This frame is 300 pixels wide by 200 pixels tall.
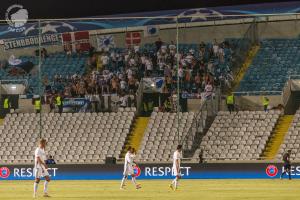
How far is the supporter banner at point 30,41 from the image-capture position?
7056cm

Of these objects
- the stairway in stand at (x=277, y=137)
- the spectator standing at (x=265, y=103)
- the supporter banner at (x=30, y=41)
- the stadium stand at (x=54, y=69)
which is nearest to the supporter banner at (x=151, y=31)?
the stadium stand at (x=54, y=69)

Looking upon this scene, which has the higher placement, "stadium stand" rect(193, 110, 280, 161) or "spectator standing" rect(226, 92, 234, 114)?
"spectator standing" rect(226, 92, 234, 114)

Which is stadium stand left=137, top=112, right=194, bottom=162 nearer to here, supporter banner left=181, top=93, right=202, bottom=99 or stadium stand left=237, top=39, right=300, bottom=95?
supporter banner left=181, top=93, right=202, bottom=99

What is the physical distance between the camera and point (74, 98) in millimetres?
64750

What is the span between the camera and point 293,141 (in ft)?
187

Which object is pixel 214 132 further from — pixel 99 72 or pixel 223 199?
pixel 223 199

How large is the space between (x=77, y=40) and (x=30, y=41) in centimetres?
361

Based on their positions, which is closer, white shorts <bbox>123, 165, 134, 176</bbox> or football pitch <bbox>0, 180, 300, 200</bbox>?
football pitch <bbox>0, 180, 300, 200</bbox>

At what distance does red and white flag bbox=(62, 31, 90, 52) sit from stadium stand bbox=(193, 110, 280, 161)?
13660 mm

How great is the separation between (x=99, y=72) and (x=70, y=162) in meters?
10.6

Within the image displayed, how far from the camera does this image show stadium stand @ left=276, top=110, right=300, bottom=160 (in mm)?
55691

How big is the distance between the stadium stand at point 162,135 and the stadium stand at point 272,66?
504 centimetres

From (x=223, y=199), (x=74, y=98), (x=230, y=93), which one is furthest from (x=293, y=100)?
(x=223, y=199)

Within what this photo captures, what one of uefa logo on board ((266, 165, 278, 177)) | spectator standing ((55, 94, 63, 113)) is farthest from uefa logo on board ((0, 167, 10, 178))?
uefa logo on board ((266, 165, 278, 177))
